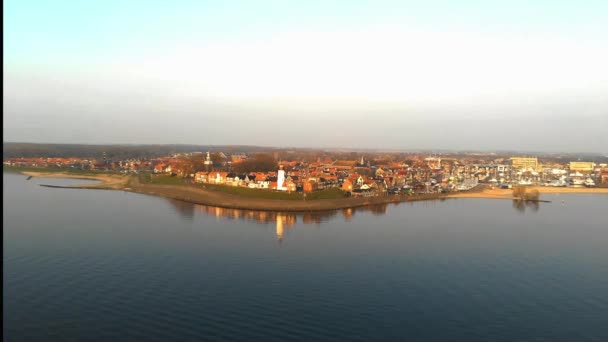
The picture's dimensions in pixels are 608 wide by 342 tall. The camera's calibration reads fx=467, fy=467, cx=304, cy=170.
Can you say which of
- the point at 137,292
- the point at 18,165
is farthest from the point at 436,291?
the point at 18,165

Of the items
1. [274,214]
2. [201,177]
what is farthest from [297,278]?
[201,177]

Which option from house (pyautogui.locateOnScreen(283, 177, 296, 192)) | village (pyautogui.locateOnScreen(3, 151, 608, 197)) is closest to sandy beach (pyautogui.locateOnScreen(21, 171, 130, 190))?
village (pyautogui.locateOnScreen(3, 151, 608, 197))

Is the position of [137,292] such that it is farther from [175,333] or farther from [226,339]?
[226,339]

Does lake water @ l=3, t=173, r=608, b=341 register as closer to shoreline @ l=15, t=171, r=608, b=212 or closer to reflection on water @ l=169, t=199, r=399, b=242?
reflection on water @ l=169, t=199, r=399, b=242

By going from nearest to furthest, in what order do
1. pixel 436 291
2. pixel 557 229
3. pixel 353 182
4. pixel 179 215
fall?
pixel 436 291 < pixel 557 229 < pixel 179 215 < pixel 353 182

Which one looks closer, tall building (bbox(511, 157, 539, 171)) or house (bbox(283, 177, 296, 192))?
house (bbox(283, 177, 296, 192))
